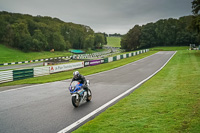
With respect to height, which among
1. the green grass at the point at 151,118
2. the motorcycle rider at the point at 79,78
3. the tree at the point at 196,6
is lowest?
the green grass at the point at 151,118

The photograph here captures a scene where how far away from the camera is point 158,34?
103 m

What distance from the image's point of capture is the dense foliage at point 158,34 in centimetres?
9994

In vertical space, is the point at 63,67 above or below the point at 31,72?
above

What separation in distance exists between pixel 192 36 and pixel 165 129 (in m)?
99.9

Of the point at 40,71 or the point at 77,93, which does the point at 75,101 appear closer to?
the point at 77,93

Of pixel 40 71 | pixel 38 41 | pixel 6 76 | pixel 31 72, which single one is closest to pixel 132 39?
pixel 38 41

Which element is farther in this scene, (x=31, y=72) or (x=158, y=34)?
(x=158, y=34)

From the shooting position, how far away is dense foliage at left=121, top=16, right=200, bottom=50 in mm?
99938

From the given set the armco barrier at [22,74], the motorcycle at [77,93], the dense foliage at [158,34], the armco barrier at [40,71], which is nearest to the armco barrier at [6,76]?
the armco barrier at [22,74]

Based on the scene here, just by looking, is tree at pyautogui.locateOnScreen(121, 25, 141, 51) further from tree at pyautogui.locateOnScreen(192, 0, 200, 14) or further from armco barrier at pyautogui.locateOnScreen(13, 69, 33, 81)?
armco barrier at pyautogui.locateOnScreen(13, 69, 33, 81)

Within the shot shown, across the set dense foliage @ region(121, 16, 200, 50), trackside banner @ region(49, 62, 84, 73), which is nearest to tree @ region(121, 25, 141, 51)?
dense foliage @ region(121, 16, 200, 50)

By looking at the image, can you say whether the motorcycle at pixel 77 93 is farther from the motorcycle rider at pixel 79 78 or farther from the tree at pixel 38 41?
the tree at pixel 38 41

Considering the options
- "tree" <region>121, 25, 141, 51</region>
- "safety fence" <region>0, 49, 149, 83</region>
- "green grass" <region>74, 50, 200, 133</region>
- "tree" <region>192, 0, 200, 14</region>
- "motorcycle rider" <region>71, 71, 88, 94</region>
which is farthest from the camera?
"tree" <region>121, 25, 141, 51</region>

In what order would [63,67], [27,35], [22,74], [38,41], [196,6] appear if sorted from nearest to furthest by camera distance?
[22,74], [63,67], [196,6], [38,41], [27,35]
